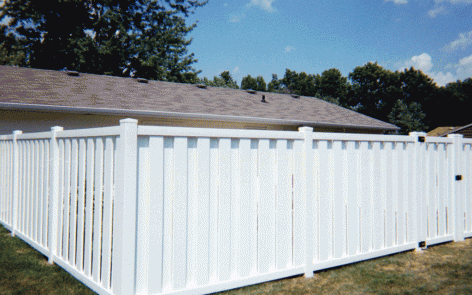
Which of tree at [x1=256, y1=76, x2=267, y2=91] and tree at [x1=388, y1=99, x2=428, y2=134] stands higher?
tree at [x1=256, y1=76, x2=267, y2=91]

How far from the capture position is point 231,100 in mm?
13281

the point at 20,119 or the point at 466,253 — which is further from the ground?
the point at 20,119

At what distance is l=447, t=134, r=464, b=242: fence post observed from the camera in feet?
15.1

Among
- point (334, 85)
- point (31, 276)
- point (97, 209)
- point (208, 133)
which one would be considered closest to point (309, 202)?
point (208, 133)

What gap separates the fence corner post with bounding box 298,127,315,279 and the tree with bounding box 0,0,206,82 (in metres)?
19.6

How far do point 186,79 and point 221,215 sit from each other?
71.7 ft

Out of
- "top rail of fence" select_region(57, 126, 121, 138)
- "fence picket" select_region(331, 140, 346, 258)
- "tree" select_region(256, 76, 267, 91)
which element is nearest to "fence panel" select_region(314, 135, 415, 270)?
"fence picket" select_region(331, 140, 346, 258)

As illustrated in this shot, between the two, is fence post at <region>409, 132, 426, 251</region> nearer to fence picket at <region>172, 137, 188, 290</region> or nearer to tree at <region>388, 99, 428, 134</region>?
fence picket at <region>172, 137, 188, 290</region>

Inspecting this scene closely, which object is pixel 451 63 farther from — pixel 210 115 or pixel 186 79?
pixel 210 115

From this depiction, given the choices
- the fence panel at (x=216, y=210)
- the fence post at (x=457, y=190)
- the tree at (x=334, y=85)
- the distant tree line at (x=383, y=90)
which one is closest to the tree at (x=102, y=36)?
the fence post at (x=457, y=190)

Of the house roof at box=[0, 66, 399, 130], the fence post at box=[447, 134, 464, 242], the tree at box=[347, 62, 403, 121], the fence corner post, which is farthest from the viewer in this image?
the tree at box=[347, 62, 403, 121]

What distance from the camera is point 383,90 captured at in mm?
57094

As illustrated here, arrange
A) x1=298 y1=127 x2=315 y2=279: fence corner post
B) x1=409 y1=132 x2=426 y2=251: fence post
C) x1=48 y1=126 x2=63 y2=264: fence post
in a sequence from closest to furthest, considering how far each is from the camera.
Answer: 1. x1=298 y1=127 x2=315 y2=279: fence corner post
2. x1=48 y1=126 x2=63 y2=264: fence post
3. x1=409 y1=132 x2=426 y2=251: fence post

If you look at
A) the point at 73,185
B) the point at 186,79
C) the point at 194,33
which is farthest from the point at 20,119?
the point at 194,33
